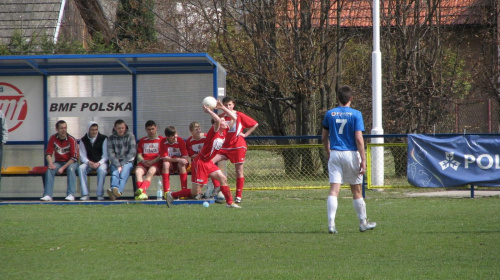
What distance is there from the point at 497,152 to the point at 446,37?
674 centimetres

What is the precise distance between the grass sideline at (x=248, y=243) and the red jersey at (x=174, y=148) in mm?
1493

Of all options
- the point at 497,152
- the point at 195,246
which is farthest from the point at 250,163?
the point at 195,246

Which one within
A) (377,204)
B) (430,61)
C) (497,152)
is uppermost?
(430,61)

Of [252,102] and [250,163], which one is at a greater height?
[252,102]

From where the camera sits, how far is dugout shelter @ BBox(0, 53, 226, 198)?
570 inches

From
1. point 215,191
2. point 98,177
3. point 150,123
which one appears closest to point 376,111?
point 215,191

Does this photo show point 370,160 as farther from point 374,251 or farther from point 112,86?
point 374,251

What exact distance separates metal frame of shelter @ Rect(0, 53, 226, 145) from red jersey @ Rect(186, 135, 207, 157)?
3.23 feet

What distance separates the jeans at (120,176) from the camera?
13.3m

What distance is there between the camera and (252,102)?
21.0 metres

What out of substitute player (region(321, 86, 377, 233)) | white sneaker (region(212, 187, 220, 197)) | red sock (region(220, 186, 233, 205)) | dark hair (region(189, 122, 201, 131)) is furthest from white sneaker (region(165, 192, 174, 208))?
substitute player (region(321, 86, 377, 233))

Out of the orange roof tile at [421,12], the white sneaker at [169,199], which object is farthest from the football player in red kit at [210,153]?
the orange roof tile at [421,12]

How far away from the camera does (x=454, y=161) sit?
1374 centimetres

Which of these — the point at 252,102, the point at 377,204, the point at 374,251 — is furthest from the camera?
the point at 252,102
